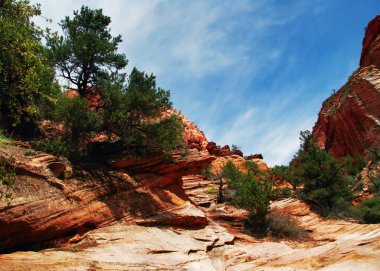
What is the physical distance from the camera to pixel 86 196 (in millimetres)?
13219

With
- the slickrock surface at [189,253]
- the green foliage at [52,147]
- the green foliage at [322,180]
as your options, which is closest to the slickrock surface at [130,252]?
the slickrock surface at [189,253]

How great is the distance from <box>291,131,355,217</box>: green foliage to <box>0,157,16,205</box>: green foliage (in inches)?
757

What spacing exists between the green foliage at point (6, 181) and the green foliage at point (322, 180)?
1924 centimetres

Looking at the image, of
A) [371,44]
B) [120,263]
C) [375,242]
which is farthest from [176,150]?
[371,44]

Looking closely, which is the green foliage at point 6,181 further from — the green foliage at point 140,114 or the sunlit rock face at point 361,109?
the sunlit rock face at point 361,109

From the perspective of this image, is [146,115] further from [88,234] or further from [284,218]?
[284,218]

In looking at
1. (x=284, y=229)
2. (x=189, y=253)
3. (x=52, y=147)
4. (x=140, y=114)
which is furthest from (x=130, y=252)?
(x=284, y=229)

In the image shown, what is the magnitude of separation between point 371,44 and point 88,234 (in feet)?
172

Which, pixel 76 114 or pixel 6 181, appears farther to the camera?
pixel 76 114

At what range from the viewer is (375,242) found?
11.3 metres

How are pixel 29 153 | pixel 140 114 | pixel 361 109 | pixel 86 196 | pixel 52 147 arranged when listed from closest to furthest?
pixel 29 153
pixel 86 196
pixel 52 147
pixel 140 114
pixel 361 109

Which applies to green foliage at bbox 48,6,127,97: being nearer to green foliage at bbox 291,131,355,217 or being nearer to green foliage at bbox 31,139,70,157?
green foliage at bbox 31,139,70,157

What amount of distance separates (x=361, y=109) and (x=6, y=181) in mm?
48078

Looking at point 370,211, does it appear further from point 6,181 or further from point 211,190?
point 6,181
